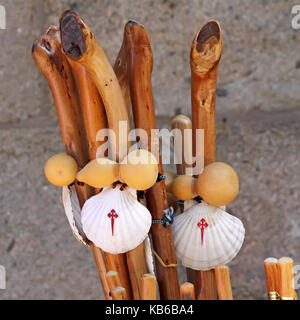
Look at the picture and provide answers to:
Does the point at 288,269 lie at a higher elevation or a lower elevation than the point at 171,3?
lower

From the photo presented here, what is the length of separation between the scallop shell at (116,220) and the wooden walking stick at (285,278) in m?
0.12

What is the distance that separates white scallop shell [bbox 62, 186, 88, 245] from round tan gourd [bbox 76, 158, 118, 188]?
0.16 feet

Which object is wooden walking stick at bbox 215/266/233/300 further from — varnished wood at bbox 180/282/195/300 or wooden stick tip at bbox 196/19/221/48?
wooden stick tip at bbox 196/19/221/48

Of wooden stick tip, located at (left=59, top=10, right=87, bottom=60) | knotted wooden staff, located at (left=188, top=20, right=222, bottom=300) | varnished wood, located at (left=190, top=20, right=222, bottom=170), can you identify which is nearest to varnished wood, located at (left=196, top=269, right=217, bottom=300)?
knotted wooden staff, located at (left=188, top=20, right=222, bottom=300)

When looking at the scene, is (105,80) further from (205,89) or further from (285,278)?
(285,278)

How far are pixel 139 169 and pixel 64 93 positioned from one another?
11 cm

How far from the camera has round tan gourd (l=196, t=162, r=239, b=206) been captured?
12.8 inches

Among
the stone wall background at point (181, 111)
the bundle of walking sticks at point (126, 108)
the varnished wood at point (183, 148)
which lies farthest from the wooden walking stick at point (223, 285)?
the stone wall background at point (181, 111)

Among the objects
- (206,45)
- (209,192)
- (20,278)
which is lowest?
(20,278)

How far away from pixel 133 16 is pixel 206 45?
268 mm
